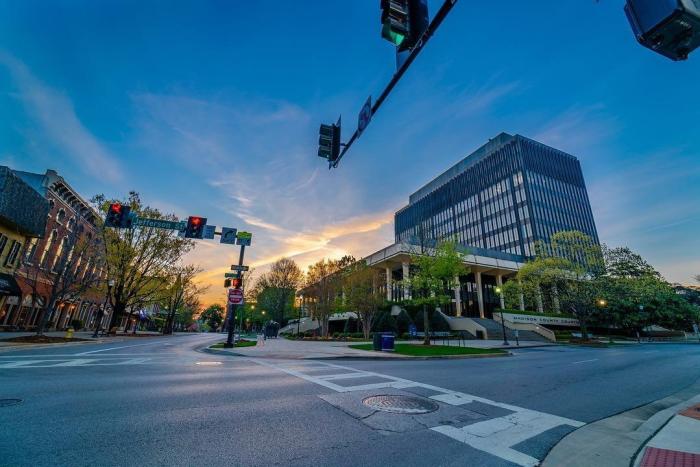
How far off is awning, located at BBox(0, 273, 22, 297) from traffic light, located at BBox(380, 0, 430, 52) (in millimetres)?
32709

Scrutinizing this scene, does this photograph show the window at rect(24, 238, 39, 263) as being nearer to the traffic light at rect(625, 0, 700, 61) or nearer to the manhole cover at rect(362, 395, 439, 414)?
the manhole cover at rect(362, 395, 439, 414)

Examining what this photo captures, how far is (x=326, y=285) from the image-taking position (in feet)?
120

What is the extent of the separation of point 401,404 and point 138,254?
3150 cm

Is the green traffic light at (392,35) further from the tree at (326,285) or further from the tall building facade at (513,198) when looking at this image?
the tall building facade at (513,198)

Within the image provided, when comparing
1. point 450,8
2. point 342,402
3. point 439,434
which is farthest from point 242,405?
point 450,8

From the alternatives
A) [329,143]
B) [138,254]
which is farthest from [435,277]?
[138,254]

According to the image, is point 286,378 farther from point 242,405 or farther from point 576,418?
point 576,418

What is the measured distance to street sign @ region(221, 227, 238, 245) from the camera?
1778 cm

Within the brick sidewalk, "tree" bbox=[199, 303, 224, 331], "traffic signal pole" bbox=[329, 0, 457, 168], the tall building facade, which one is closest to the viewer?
"traffic signal pole" bbox=[329, 0, 457, 168]

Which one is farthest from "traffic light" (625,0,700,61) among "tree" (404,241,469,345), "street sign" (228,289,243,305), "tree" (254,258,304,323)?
"tree" (254,258,304,323)

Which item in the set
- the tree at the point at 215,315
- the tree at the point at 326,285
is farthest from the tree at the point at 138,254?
the tree at the point at 215,315

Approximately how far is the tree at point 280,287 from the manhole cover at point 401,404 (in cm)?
4389

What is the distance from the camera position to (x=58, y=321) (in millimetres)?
32406

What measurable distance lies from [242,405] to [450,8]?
659 centimetres
